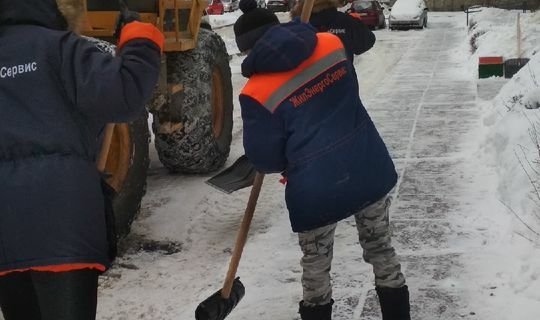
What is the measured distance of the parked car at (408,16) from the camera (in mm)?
26812

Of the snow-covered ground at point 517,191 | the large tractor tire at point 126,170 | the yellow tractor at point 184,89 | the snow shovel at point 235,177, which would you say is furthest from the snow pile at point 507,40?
the large tractor tire at point 126,170

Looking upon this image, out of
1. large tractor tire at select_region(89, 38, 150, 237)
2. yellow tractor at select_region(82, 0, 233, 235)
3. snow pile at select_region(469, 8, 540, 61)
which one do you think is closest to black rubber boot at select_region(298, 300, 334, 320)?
large tractor tire at select_region(89, 38, 150, 237)

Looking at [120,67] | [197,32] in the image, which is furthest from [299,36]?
[197,32]

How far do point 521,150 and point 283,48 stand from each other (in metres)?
3.13

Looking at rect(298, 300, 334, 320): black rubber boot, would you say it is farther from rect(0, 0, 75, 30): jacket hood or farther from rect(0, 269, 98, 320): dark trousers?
rect(0, 0, 75, 30): jacket hood

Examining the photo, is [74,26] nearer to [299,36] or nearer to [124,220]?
[299,36]

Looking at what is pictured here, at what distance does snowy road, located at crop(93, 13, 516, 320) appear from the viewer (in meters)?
3.91

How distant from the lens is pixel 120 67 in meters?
2.14

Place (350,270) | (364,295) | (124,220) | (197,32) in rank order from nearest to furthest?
(364,295) < (350,270) < (124,220) < (197,32)

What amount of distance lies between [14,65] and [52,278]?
0.65m

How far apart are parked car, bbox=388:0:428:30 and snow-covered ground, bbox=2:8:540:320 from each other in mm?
19507

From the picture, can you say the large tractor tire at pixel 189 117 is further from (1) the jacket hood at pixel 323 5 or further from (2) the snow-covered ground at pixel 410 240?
(1) the jacket hood at pixel 323 5

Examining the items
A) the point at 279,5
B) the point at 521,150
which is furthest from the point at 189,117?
the point at 279,5

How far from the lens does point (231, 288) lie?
11.8 ft
